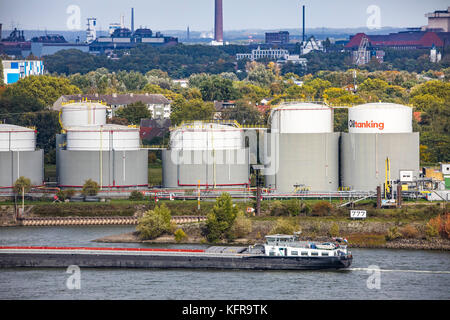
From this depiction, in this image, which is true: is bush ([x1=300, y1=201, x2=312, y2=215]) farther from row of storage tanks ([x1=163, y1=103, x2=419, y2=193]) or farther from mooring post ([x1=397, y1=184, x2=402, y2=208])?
row of storage tanks ([x1=163, y1=103, x2=419, y2=193])

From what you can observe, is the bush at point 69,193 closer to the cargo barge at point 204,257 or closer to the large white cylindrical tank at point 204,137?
the large white cylindrical tank at point 204,137

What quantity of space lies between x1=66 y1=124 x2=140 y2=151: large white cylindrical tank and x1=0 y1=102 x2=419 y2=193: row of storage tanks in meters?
0.07

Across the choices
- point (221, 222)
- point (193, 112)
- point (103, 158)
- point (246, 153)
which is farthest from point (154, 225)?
point (193, 112)

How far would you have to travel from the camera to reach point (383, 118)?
68500 mm

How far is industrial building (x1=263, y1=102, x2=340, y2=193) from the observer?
7038 centimetres

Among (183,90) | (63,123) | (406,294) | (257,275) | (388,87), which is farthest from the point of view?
(183,90)

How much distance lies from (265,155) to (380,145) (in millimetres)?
7978

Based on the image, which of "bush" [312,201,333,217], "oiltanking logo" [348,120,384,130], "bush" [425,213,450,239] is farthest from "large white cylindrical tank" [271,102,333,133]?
"bush" [425,213,450,239]

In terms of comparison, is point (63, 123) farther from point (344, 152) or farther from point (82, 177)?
point (344, 152)

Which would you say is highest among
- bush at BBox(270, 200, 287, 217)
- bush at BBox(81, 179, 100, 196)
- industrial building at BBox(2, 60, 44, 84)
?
industrial building at BBox(2, 60, 44, 84)

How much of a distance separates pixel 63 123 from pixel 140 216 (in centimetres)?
1649

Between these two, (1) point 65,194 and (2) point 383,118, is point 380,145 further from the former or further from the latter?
(1) point 65,194

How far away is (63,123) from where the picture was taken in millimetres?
80438

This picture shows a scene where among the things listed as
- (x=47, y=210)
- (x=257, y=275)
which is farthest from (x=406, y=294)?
(x=47, y=210)
